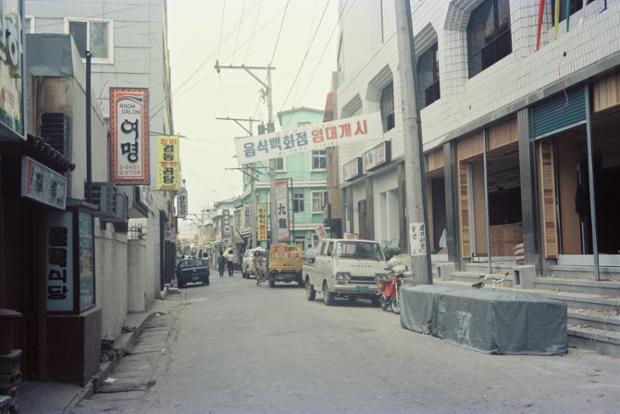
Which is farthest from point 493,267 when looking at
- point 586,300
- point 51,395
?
point 51,395

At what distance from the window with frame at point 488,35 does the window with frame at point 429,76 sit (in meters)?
2.35

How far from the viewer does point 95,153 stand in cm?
1159

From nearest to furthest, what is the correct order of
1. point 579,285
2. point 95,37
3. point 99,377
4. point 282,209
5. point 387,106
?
point 99,377, point 579,285, point 95,37, point 387,106, point 282,209

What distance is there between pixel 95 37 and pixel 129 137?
1271cm

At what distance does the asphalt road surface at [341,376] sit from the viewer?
7.04m

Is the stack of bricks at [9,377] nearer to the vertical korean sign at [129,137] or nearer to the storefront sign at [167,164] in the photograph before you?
the vertical korean sign at [129,137]

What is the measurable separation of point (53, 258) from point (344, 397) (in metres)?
3.85

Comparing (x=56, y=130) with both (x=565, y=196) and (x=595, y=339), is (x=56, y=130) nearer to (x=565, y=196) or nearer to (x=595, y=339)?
(x=595, y=339)

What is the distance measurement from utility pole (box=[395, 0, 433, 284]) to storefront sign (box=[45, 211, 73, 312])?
8.21m

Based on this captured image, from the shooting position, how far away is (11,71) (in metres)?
5.59

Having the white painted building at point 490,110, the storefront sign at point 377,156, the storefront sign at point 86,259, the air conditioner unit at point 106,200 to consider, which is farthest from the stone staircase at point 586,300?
the storefront sign at point 377,156

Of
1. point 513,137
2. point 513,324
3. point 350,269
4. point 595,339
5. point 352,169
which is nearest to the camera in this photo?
point 513,324

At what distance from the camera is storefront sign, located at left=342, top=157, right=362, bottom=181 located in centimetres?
2965

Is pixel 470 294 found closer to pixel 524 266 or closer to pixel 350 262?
pixel 524 266
